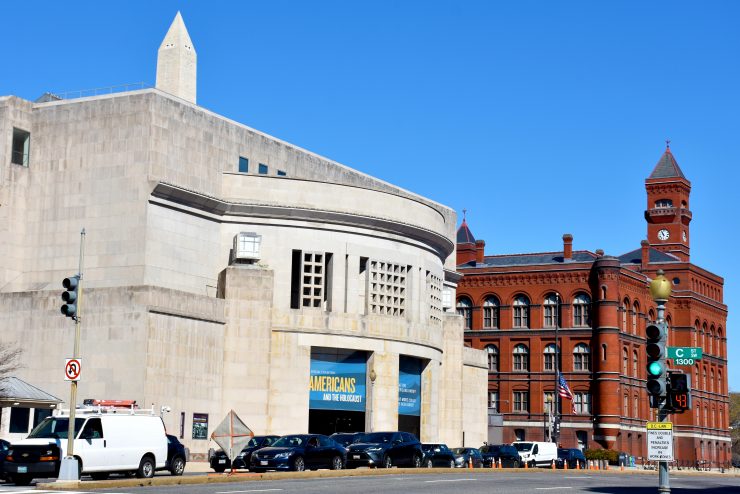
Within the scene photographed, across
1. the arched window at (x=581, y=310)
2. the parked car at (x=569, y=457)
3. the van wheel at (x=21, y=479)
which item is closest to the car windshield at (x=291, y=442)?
the van wheel at (x=21, y=479)

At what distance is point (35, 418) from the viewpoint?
49.2 meters

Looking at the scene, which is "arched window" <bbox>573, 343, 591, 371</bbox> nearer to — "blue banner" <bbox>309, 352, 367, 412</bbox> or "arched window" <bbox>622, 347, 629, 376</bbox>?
"arched window" <bbox>622, 347, 629, 376</bbox>

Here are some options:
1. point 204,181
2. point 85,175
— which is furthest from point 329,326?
point 85,175

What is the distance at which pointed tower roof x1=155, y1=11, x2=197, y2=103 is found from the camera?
6425cm

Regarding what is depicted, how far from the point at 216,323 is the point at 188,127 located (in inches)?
394

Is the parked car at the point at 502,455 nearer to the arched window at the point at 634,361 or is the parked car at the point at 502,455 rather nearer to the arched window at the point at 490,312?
the arched window at the point at 490,312

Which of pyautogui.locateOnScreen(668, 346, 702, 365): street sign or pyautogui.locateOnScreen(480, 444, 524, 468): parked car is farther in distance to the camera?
pyautogui.locateOnScreen(480, 444, 524, 468): parked car

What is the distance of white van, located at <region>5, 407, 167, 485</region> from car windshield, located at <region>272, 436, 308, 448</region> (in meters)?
5.62

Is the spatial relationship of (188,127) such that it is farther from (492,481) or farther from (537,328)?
(537,328)

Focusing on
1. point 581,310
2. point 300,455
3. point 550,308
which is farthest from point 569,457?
point 550,308

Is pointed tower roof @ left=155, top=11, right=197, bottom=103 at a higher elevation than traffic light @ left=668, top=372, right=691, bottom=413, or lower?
higher

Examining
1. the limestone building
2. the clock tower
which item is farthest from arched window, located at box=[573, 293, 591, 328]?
the limestone building

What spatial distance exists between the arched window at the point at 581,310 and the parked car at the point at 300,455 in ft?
204

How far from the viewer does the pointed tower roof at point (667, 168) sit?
130 meters
